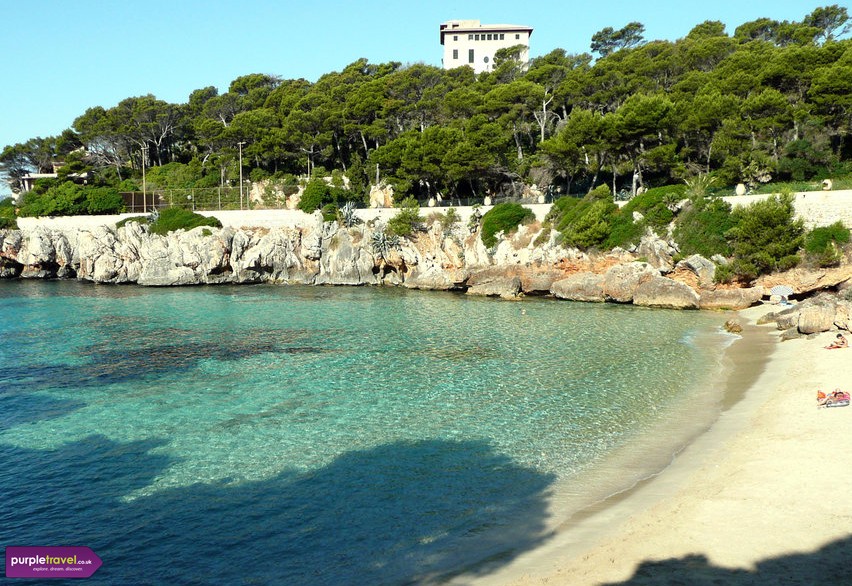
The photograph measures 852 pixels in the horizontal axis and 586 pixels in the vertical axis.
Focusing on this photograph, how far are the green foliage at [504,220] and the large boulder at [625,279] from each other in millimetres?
9880

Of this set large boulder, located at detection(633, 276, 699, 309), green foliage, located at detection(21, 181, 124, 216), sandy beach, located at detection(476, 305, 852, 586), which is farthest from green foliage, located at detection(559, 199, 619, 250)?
green foliage, located at detection(21, 181, 124, 216)

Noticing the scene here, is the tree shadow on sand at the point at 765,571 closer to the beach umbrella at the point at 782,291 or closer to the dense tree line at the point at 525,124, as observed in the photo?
the beach umbrella at the point at 782,291

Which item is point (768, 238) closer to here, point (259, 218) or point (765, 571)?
point (765, 571)

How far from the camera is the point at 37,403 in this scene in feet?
60.9

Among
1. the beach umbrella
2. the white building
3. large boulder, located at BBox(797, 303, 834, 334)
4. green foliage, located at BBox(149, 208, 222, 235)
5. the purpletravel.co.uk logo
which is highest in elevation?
the white building

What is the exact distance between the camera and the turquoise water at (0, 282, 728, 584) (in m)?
10.6

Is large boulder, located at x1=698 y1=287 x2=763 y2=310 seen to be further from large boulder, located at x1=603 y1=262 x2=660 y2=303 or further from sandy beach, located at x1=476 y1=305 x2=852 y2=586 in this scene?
sandy beach, located at x1=476 y1=305 x2=852 y2=586

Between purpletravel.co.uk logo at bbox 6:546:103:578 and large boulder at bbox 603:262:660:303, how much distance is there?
1309 inches

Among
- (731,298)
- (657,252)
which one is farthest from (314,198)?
(731,298)

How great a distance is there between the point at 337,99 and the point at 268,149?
36.2 ft

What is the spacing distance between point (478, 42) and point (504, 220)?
6744 centimetres

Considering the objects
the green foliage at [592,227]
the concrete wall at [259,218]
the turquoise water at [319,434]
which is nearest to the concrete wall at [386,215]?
the concrete wall at [259,218]

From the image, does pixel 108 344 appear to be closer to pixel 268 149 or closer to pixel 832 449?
pixel 832 449

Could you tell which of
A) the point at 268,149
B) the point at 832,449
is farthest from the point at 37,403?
the point at 268,149
